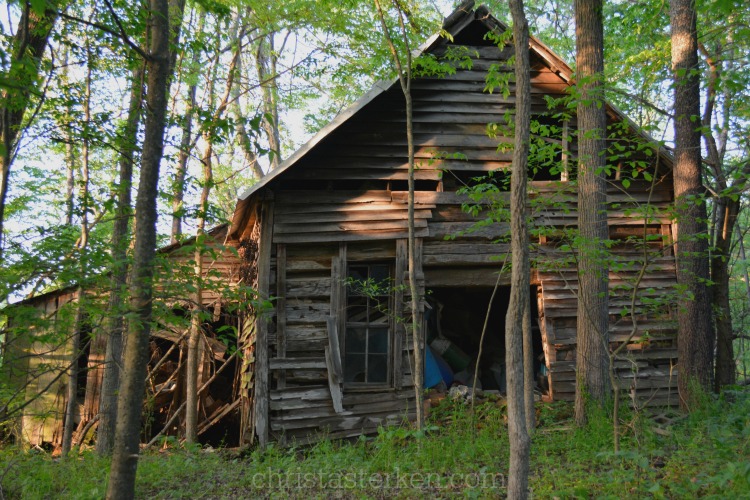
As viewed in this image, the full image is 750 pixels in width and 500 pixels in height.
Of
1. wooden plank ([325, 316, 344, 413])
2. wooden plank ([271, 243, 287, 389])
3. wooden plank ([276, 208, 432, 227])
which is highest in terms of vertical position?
wooden plank ([276, 208, 432, 227])

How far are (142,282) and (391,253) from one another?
534 cm

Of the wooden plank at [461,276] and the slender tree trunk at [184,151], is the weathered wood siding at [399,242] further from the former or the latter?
the slender tree trunk at [184,151]

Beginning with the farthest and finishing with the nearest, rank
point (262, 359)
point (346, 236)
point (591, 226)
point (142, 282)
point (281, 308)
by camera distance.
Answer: point (346, 236)
point (281, 308)
point (262, 359)
point (591, 226)
point (142, 282)

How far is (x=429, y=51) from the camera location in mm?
9648

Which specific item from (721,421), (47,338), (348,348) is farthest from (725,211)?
(47,338)

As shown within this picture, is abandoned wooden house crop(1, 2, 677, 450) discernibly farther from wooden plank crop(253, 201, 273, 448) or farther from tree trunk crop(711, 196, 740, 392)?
tree trunk crop(711, 196, 740, 392)

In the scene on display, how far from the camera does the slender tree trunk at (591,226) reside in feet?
25.8

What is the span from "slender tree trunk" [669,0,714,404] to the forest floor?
48cm

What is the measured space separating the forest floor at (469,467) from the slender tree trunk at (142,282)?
197cm

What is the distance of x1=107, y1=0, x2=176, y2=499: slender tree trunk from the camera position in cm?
445

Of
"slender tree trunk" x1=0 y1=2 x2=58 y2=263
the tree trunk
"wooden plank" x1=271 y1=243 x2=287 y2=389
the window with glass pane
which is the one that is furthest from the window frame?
the tree trunk

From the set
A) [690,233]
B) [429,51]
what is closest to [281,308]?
[429,51]

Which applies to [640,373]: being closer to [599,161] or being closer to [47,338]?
[599,161]

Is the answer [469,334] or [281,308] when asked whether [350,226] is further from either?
[469,334]
